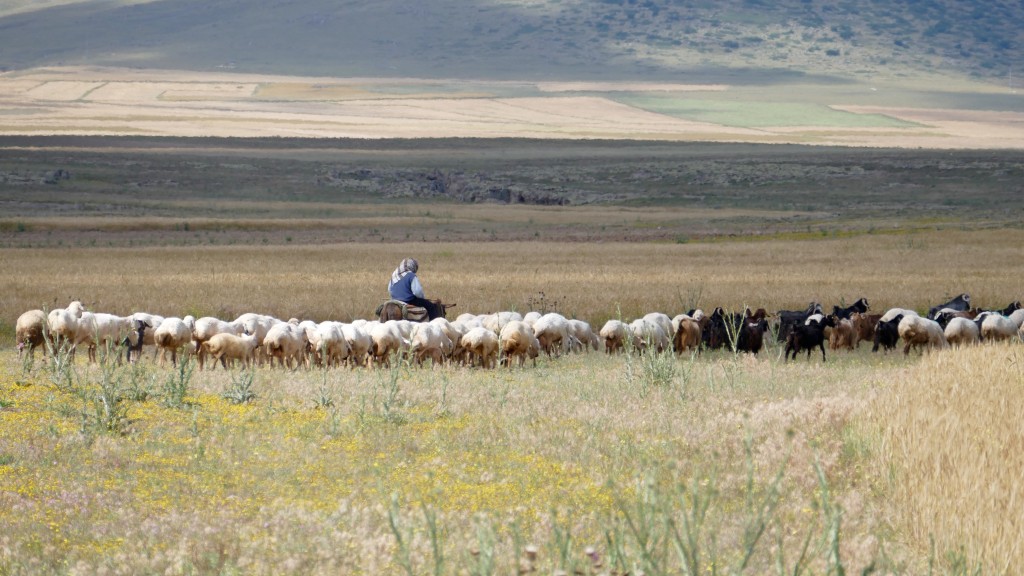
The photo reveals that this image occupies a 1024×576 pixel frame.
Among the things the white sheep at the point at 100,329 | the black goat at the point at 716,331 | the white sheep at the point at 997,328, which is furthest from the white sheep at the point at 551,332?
the white sheep at the point at 997,328

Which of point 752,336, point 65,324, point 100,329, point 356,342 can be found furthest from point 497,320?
point 65,324

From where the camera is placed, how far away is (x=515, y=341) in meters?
18.9

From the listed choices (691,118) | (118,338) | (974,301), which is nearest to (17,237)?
(118,338)

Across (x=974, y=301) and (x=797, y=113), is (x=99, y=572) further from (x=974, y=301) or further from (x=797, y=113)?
(x=797, y=113)

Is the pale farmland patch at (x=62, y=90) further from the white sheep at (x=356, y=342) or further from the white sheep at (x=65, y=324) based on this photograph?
the white sheep at (x=356, y=342)

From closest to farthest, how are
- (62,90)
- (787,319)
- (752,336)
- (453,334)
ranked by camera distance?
(453,334)
(752,336)
(787,319)
(62,90)

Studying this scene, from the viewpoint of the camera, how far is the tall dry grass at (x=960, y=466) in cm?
747

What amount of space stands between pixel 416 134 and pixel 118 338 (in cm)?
10807

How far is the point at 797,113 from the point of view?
158500 mm

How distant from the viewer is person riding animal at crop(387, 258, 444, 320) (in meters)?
21.0

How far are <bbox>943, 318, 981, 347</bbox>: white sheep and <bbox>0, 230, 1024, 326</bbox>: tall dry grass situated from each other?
590 cm

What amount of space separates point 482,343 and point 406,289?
2777mm

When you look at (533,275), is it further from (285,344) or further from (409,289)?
(285,344)

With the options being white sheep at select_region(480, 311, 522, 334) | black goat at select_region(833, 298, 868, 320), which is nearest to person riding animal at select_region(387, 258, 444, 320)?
white sheep at select_region(480, 311, 522, 334)
